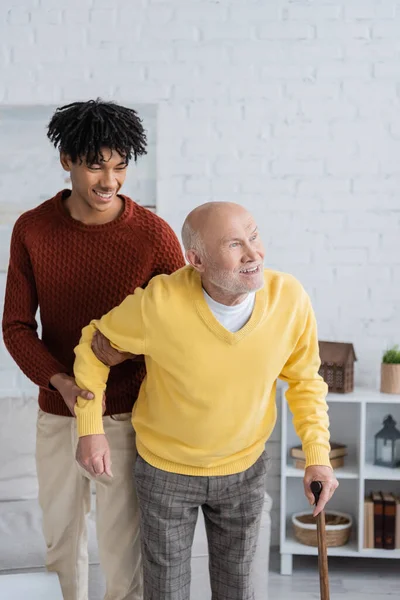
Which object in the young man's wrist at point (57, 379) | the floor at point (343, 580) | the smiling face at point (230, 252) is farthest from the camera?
the floor at point (343, 580)

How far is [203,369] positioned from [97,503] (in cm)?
46

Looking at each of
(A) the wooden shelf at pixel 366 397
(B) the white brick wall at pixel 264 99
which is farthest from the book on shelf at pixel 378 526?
(B) the white brick wall at pixel 264 99

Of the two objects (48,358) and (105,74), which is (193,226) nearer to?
(48,358)

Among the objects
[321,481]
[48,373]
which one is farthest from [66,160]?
[321,481]

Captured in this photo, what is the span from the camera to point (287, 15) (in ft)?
10.6

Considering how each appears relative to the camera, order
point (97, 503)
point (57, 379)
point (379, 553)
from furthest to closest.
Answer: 1. point (379, 553)
2. point (97, 503)
3. point (57, 379)

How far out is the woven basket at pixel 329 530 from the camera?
122 inches

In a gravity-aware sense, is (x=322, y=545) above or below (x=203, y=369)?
below

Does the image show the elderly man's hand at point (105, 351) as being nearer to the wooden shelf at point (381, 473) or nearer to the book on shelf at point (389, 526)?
the wooden shelf at point (381, 473)

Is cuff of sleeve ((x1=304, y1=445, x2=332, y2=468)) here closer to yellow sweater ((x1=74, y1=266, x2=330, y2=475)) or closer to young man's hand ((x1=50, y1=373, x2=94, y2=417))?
yellow sweater ((x1=74, y1=266, x2=330, y2=475))

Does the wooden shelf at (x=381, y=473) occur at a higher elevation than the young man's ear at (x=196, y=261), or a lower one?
lower

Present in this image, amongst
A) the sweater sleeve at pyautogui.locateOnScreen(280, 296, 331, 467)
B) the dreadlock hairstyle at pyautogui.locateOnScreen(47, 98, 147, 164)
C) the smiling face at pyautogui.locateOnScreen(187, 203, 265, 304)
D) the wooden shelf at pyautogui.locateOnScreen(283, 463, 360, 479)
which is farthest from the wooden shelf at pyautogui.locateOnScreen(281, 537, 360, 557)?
the dreadlock hairstyle at pyautogui.locateOnScreen(47, 98, 147, 164)

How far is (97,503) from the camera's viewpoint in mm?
1842

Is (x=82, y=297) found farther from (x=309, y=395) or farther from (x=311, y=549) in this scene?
(x=311, y=549)
